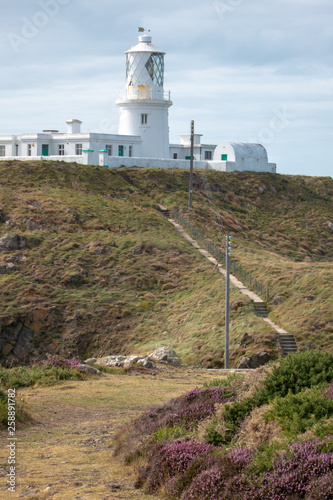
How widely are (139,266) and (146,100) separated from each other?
90.1ft

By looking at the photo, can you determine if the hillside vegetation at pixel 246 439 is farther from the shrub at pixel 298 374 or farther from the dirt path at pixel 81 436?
the dirt path at pixel 81 436

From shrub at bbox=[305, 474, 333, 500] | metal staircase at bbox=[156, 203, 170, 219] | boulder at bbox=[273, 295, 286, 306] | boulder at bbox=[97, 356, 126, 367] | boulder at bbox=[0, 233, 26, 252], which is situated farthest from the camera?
metal staircase at bbox=[156, 203, 170, 219]

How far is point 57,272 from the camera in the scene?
4003 centimetres

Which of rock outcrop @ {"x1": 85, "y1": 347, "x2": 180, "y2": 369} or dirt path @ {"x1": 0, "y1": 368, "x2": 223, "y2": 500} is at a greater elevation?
dirt path @ {"x1": 0, "y1": 368, "x2": 223, "y2": 500}

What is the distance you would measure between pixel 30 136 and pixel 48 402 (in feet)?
166

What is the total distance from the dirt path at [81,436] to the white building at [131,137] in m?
43.3

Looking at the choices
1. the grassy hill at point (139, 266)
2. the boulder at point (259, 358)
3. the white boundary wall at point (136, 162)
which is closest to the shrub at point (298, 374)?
the boulder at point (259, 358)

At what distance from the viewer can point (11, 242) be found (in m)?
42.1

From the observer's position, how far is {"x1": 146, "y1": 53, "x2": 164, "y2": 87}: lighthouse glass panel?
211 ft

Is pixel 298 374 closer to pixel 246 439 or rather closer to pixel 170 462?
pixel 246 439

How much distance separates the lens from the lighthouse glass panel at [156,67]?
64.3 m

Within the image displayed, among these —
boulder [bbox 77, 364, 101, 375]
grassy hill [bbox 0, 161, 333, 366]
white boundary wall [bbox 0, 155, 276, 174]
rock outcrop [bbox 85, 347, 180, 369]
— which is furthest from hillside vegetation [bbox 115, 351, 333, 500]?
white boundary wall [bbox 0, 155, 276, 174]

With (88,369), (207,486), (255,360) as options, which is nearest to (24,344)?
(255,360)

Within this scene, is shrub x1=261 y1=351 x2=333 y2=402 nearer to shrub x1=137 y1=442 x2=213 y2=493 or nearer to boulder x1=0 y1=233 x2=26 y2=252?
shrub x1=137 y1=442 x2=213 y2=493
